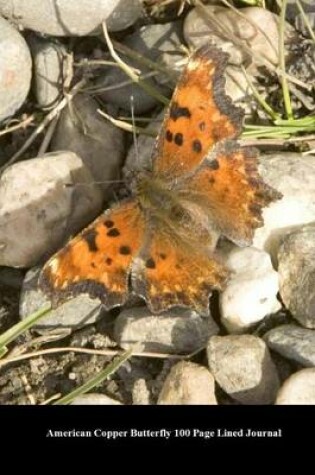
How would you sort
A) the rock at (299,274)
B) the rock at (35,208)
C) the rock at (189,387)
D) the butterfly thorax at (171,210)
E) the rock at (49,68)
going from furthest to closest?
1. the rock at (49,68)
2. the rock at (35,208)
3. the butterfly thorax at (171,210)
4. the rock at (299,274)
5. the rock at (189,387)

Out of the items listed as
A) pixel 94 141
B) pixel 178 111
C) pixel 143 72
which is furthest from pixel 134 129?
pixel 178 111

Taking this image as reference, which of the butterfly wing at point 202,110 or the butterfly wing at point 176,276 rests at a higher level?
the butterfly wing at point 202,110

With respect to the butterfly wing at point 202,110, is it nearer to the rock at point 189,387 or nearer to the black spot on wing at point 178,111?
the black spot on wing at point 178,111

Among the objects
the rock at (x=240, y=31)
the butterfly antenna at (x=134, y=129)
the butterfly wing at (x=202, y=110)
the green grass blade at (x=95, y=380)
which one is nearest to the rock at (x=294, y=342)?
the green grass blade at (x=95, y=380)

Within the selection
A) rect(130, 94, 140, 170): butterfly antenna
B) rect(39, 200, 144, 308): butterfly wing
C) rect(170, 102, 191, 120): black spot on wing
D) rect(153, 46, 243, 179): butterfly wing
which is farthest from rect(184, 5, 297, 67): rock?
rect(39, 200, 144, 308): butterfly wing

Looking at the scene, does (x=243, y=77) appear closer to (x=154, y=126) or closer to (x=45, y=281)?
(x=154, y=126)

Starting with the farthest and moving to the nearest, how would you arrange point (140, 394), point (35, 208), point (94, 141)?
point (94, 141) → point (35, 208) → point (140, 394)

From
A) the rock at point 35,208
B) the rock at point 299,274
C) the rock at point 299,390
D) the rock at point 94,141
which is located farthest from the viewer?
the rock at point 94,141

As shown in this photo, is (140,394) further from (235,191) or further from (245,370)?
(235,191)
